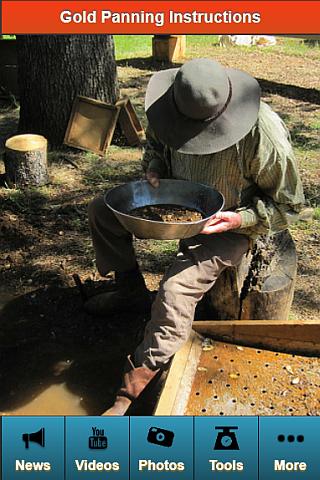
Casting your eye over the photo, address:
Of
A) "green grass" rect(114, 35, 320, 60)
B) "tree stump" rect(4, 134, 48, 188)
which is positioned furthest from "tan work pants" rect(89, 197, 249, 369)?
"green grass" rect(114, 35, 320, 60)

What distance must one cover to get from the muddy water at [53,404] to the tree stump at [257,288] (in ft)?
3.21

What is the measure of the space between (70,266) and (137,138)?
2.84 metres

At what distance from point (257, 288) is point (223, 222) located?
62 centimetres

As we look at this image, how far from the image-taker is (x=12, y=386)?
3678 millimetres

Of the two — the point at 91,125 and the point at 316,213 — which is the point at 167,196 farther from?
the point at 91,125

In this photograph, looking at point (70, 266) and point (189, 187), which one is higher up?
point (189, 187)

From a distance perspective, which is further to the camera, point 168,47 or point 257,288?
point 168,47

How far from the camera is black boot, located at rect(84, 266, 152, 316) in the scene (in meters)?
4.12

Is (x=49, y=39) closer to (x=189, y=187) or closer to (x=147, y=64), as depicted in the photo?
(x=189, y=187)

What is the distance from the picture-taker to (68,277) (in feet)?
15.4

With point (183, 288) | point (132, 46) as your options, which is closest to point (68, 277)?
point (183, 288)

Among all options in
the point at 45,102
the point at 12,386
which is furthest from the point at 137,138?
the point at 12,386

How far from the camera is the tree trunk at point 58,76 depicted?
22.1ft

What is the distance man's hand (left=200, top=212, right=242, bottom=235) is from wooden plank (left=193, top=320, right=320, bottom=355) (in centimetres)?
60
